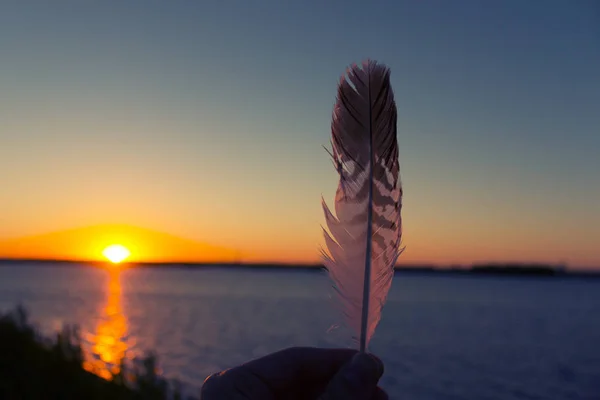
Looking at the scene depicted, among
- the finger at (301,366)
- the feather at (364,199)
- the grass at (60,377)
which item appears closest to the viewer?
the feather at (364,199)

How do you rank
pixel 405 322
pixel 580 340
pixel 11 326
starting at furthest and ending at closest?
pixel 405 322 < pixel 580 340 < pixel 11 326

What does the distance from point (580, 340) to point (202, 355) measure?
908 inches

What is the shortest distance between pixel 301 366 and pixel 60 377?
8999 mm

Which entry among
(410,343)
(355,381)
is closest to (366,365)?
(355,381)

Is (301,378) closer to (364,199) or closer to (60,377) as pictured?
(364,199)

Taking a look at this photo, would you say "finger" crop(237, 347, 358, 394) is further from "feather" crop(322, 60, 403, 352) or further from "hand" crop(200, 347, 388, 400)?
"feather" crop(322, 60, 403, 352)

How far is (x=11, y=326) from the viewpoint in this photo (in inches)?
526

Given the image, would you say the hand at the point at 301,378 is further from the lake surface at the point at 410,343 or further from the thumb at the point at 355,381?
the lake surface at the point at 410,343

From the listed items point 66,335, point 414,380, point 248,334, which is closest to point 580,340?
point 414,380

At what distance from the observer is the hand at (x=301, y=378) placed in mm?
2482

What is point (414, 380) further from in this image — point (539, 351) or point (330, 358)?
point (330, 358)

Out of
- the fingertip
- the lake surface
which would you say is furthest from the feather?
the lake surface

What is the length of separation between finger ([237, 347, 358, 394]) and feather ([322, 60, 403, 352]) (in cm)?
17

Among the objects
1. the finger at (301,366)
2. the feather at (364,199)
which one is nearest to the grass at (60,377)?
the finger at (301,366)
